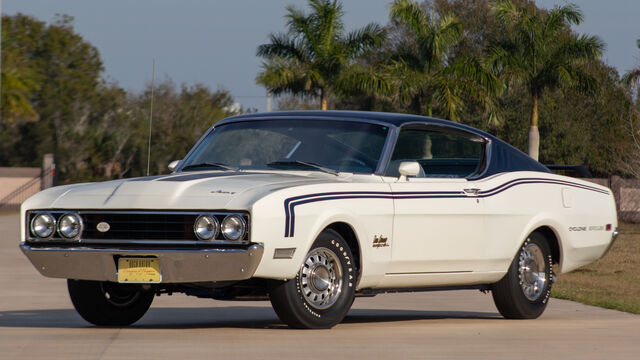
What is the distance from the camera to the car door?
899 centimetres

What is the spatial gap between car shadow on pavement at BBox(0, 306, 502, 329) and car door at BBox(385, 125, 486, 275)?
942mm

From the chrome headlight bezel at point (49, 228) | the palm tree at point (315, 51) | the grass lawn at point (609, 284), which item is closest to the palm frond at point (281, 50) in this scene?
the palm tree at point (315, 51)

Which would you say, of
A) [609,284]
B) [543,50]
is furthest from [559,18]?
[609,284]

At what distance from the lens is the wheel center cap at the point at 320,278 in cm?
A: 828

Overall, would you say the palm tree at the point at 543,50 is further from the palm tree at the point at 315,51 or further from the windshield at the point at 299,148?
the windshield at the point at 299,148

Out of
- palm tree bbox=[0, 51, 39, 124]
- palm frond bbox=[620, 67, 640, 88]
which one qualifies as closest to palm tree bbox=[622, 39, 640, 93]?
palm frond bbox=[620, 67, 640, 88]

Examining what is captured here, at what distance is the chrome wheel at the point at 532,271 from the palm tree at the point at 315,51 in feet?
111

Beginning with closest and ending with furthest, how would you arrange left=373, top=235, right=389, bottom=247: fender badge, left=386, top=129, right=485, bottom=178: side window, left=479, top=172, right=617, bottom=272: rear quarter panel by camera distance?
left=373, top=235, right=389, bottom=247: fender badge, left=386, top=129, right=485, bottom=178: side window, left=479, top=172, right=617, bottom=272: rear quarter panel

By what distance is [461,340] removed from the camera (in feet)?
26.3

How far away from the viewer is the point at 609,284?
→ 17.6 m

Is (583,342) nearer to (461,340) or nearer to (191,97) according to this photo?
(461,340)

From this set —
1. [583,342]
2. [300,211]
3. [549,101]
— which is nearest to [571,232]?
[583,342]

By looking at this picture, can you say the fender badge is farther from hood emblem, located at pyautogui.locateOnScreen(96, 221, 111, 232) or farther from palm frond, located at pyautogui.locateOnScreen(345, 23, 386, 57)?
palm frond, located at pyautogui.locateOnScreen(345, 23, 386, 57)

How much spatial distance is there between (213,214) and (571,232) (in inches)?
167
